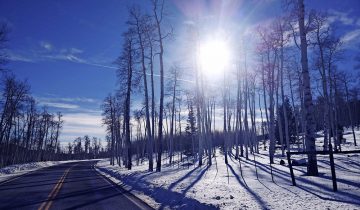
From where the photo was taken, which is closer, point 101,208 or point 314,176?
point 101,208

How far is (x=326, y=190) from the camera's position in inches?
419

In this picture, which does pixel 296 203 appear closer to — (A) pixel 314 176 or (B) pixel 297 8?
(A) pixel 314 176

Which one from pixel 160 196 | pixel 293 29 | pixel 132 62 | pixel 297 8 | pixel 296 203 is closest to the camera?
pixel 296 203

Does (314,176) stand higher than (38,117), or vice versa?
(38,117)

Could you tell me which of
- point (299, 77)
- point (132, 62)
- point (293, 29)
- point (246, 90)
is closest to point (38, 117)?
point (132, 62)

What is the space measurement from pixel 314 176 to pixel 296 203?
21.5ft

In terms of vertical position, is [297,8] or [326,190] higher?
[297,8]

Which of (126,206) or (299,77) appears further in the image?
(299,77)

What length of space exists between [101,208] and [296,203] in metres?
6.03

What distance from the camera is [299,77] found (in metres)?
32.9

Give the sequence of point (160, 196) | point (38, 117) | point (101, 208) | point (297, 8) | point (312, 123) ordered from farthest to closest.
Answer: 1. point (38, 117)
2. point (297, 8)
3. point (312, 123)
4. point (160, 196)
5. point (101, 208)

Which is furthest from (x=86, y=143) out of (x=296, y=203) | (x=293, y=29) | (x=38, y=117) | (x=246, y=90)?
(x=296, y=203)

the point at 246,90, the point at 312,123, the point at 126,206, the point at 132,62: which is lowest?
the point at 126,206

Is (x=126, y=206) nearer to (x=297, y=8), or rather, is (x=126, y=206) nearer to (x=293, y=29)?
(x=297, y=8)
